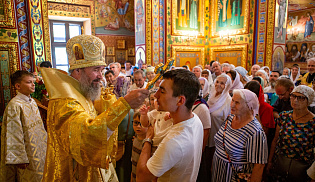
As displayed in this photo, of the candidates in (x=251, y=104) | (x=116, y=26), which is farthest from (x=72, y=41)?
(x=116, y=26)

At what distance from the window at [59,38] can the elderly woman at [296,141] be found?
12036 millimetres

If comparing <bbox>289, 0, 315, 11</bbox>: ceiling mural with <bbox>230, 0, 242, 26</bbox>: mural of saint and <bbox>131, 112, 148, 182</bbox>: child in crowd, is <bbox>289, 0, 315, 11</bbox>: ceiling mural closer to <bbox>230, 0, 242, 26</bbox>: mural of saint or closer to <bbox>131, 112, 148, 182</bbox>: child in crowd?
<bbox>230, 0, 242, 26</bbox>: mural of saint

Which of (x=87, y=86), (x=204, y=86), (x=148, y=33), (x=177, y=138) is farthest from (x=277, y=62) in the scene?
(x=87, y=86)

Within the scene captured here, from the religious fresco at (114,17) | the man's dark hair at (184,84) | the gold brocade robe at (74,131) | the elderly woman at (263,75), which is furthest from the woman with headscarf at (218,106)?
the religious fresco at (114,17)

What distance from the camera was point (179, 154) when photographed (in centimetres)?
145

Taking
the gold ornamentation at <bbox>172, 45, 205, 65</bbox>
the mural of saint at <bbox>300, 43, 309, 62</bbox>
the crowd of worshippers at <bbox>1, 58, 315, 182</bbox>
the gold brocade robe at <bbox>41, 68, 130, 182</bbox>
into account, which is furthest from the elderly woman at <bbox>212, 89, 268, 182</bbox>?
the mural of saint at <bbox>300, 43, 309, 62</bbox>

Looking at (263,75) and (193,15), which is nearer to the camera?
(263,75)

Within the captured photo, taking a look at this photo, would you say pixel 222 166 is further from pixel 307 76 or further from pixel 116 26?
pixel 116 26

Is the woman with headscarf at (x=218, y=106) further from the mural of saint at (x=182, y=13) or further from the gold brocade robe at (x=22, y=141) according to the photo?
the mural of saint at (x=182, y=13)

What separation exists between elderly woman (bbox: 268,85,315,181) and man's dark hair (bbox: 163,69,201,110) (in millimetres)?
1812

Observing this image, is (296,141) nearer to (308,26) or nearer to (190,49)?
(190,49)

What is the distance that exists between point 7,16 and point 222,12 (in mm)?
10024

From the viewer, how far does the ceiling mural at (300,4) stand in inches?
590

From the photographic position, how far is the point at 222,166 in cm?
254
